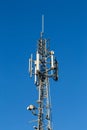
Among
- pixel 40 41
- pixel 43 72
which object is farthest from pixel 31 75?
pixel 40 41

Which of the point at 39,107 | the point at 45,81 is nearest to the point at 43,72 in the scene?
the point at 45,81

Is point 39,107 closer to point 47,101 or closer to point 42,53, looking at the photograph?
point 47,101

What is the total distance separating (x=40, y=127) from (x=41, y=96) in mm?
2593

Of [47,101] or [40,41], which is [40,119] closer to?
[47,101]

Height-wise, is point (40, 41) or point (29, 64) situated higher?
point (40, 41)

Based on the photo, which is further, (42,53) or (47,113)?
(42,53)

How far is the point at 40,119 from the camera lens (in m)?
31.2

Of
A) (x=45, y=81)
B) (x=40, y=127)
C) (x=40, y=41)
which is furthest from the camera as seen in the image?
(x=40, y=41)

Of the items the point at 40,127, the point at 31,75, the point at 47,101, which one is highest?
the point at 31,75

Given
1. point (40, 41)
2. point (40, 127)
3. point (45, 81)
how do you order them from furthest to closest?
point (40, 41)
point (45, 81)
point (40, 127)

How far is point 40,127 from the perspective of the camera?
101 feet

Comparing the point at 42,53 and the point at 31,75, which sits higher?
the point at 42,53

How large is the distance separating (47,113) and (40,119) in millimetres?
778

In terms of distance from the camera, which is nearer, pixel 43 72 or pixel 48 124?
pixel 48 124
